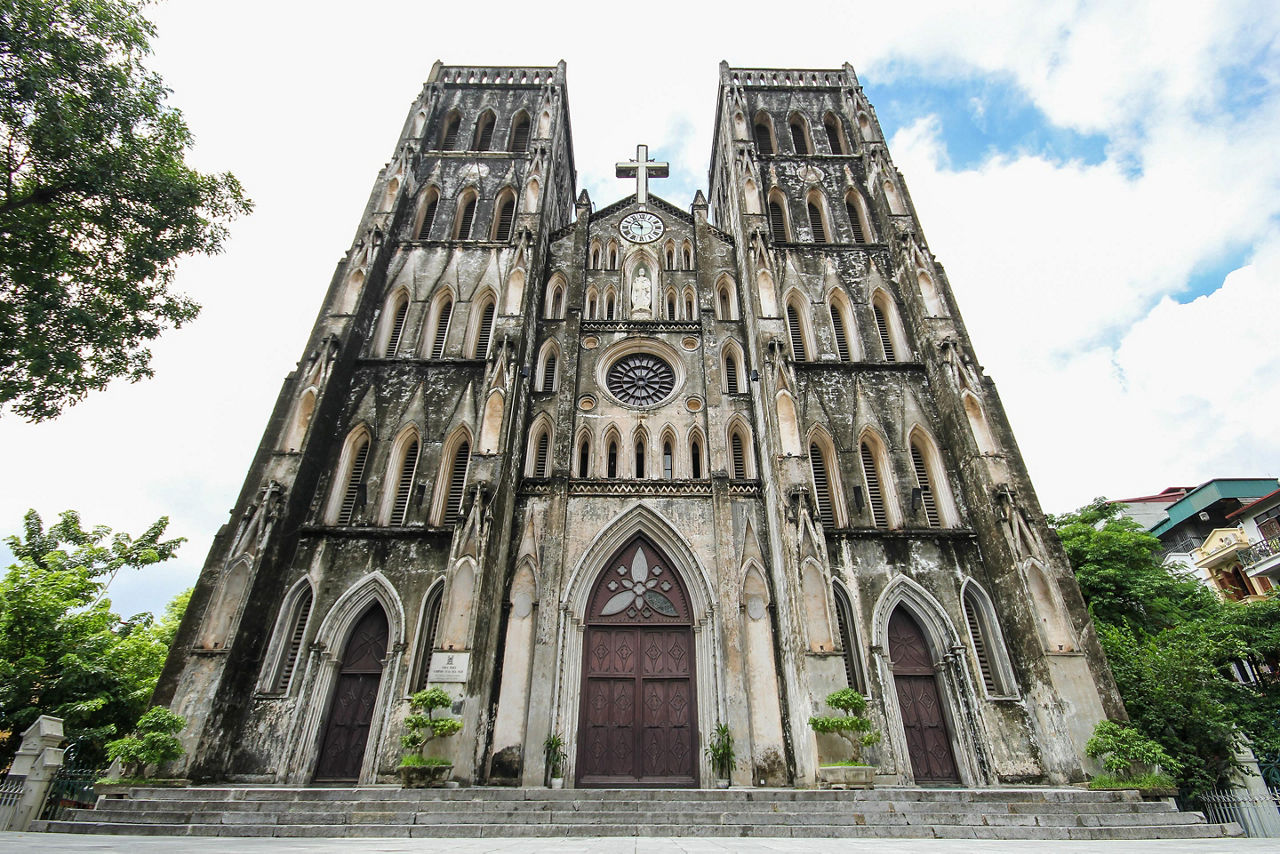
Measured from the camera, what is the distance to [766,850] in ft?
16.9

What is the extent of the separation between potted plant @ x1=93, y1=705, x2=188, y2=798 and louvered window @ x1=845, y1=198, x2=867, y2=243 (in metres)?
20.5

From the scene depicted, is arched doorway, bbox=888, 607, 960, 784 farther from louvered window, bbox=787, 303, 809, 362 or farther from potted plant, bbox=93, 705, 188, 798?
potted plant, bbox=93, 705, 188, 798

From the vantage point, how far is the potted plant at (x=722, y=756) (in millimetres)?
12062

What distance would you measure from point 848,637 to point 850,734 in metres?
2.60

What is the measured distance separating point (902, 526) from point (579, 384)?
878 centimetres

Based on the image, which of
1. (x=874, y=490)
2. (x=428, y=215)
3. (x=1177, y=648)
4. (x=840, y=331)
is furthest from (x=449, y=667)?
(x=428, y=215)

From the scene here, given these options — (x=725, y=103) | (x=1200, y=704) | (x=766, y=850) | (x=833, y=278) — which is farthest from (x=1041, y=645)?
(x=725, y=103)

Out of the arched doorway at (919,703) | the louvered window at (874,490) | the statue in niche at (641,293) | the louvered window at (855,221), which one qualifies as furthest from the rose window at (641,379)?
the arched doorway at (919,703)

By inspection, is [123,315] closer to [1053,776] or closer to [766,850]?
[766,850]

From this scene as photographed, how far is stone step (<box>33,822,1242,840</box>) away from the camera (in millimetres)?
8141

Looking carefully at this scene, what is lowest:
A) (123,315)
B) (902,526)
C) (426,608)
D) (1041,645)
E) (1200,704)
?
(1200,704)

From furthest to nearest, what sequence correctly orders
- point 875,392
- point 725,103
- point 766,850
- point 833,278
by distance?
point 725,103
point 833,278
point 875,392
point 766,850

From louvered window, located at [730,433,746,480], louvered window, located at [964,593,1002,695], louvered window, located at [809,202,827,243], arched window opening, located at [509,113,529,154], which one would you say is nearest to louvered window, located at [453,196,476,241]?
arched window opening, located at [509,113,529,154]

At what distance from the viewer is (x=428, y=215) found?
67.1 feet
